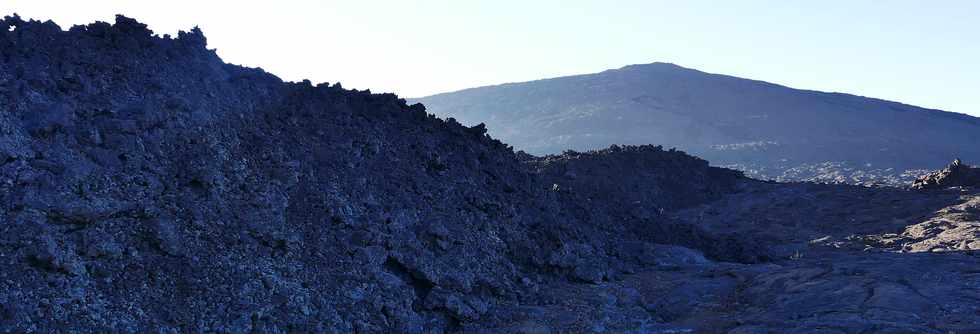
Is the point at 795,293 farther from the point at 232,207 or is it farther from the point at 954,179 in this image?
the point at 954,179

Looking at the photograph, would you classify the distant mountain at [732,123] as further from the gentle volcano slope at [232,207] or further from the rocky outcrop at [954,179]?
the gentle volcano slope at [232,207]

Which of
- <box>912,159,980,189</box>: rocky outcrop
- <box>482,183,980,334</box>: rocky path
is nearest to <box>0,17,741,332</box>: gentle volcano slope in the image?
<box>482,183,980,334</box>: rocky path

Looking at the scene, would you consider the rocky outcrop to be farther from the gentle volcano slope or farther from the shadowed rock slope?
the gentle volcano slope

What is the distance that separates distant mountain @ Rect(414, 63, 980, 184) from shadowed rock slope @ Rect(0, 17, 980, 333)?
93.6 feet

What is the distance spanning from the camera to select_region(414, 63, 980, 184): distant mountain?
4494 cm

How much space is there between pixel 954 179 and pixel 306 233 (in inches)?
607

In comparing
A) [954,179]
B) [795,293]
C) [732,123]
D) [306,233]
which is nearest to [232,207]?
[306,233]

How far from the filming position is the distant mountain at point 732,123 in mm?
44938

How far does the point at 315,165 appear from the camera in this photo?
7.85m

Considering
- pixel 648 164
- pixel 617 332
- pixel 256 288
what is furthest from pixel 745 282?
Answer: pixel 648 164

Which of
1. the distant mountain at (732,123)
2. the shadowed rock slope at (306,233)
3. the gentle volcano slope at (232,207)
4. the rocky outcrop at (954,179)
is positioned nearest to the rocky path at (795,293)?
the shadowed rock slope at (306,233)

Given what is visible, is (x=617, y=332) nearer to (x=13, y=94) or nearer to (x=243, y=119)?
(x=243, y=119)

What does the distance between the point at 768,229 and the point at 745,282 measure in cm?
671

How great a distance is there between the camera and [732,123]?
56.4 meters
